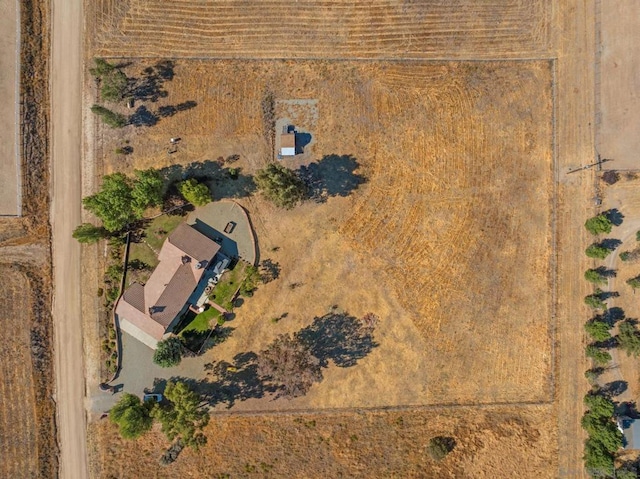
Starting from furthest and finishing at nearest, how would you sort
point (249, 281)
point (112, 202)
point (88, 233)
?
point (249, 281) → point (88, 233) → point (112, 202)

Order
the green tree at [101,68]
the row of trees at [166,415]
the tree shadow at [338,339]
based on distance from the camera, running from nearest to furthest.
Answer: the row of trees at [166,415], the green tree at [101,68], the tree shadow at [338,339]

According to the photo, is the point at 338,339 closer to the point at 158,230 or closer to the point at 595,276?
the point at 158,230

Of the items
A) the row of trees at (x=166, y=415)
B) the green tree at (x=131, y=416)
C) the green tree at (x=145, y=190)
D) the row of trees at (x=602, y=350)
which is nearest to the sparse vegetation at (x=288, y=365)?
the row of trees at (x=166, y=415)

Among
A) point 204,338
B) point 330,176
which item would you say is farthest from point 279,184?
point 204,338

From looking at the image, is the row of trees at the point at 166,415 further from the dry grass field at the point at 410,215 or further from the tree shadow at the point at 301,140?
the tree shadow at the point at 301,140

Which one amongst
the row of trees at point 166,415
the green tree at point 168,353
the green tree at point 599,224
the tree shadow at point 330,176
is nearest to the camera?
the row of trees at point 166,415

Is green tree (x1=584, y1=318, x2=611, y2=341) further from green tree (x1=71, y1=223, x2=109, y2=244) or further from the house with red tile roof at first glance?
green tree (x1=71, y1=223, x2=109, y2=244)

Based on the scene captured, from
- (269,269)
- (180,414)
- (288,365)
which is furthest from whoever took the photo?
(269,269)
